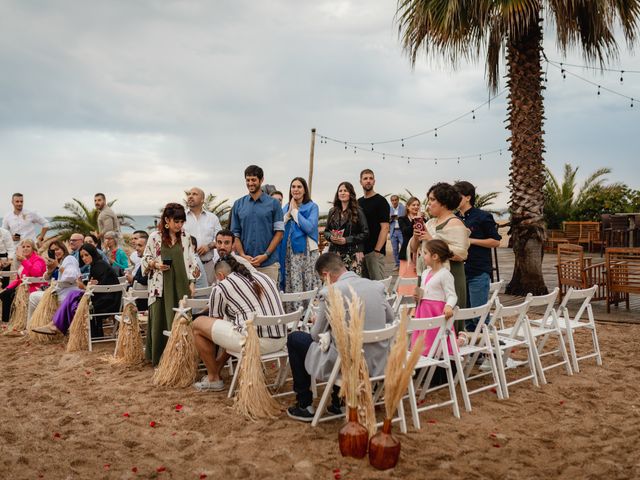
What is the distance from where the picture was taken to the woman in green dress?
4.93 m

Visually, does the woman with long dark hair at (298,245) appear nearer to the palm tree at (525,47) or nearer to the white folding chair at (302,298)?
the white folding chair at (302,298)

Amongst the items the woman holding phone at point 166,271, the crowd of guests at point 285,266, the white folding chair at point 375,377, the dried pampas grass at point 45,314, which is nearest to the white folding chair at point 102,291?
the crowd of guests at point 285,266

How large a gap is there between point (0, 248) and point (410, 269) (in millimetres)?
6959

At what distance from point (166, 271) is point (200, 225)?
1.16m

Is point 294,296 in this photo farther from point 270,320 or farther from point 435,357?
point 435,357

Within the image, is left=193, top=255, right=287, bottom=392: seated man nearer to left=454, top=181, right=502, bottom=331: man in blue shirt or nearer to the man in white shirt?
left=454, top=181, right=502, bottom=331: man in blue shirt

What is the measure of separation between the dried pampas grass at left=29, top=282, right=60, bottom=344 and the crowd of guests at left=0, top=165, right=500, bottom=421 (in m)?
0.12

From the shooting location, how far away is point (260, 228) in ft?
20.5

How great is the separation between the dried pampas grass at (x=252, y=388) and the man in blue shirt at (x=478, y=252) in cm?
212

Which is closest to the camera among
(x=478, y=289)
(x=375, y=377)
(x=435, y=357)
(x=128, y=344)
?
(x=375, y=377)

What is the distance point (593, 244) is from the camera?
1919 cm

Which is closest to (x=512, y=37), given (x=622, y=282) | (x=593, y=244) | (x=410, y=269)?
(x=622, y=282)

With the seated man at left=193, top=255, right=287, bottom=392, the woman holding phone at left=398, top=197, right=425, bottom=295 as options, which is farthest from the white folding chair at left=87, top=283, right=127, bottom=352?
the woman holding phone at left=398, top=197, right=425, bottom=295

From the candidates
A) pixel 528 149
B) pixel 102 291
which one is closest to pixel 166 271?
pixel 102 291
